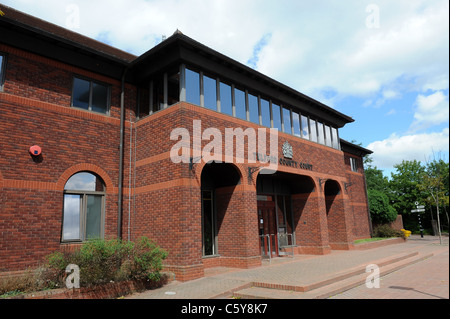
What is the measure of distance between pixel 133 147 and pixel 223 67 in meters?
4.60

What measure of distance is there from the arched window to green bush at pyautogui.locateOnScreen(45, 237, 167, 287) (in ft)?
7.46

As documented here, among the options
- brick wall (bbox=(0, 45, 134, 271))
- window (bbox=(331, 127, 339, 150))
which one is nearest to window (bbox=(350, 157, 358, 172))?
window (bbox=(331, 127, 339, 150))

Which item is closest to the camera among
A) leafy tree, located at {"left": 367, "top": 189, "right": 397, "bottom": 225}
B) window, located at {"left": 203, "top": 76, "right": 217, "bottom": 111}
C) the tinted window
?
the tinted window

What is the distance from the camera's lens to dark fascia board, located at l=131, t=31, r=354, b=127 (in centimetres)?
1126

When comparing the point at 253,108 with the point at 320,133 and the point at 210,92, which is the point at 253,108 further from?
the point at 320,133

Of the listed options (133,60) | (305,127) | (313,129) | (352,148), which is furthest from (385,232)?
(133,60)

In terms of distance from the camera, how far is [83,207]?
36.1 feet

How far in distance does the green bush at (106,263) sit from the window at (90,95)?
17.6 feet

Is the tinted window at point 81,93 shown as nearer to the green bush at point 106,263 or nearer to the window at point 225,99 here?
the window at point 225,99

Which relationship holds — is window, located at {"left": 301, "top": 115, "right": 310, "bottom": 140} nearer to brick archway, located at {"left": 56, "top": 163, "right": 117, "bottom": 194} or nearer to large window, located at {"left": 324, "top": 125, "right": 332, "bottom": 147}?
large window, located at {"left": 324, "top": 125, "right": 332, "bottom": 147}

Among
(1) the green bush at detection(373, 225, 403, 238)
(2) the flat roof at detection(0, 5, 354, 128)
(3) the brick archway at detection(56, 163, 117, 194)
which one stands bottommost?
(1) the green bush at detection(373, 225, 403, 238)

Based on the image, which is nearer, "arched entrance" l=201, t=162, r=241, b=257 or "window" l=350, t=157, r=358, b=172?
"arched entrance" l=201, t=162, r=241, b=257

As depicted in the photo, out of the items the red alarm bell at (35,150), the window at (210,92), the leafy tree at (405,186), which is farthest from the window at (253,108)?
the leafy tree at (405,186)

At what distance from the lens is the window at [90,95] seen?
11.6 m
